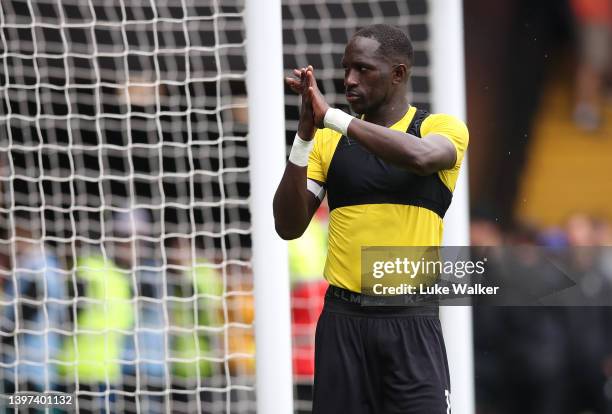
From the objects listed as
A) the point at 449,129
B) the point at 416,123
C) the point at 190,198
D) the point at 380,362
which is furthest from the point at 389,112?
the point at 190,198

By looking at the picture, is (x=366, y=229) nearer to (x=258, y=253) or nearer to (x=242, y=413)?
(x=258, y=253)

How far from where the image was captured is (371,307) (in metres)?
3.38

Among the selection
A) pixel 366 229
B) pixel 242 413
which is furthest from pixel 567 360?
pixel 366 229

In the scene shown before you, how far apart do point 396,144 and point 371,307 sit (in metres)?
0.56

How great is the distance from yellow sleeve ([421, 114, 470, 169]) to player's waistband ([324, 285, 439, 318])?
1.57 feet

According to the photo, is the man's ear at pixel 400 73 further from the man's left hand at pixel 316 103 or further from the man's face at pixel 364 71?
the man's left hand at pixel 316 103

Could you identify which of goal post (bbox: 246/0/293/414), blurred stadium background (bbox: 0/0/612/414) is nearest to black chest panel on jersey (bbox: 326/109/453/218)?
goal post (bbox: 246/0/293/414)

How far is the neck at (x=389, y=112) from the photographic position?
11.2ft

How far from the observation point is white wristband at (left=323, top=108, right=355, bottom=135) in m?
3.16

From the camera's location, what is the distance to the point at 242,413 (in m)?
5.81

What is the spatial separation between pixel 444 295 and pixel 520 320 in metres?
3.18

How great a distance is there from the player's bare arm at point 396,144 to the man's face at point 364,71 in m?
0.13

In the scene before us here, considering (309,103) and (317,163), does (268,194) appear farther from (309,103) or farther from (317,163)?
(309,103)

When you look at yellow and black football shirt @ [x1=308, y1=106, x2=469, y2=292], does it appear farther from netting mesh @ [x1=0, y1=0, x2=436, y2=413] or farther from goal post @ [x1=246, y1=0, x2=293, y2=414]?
netting mesh @ [x1=0, y1=0, x2=436, y2=413]
